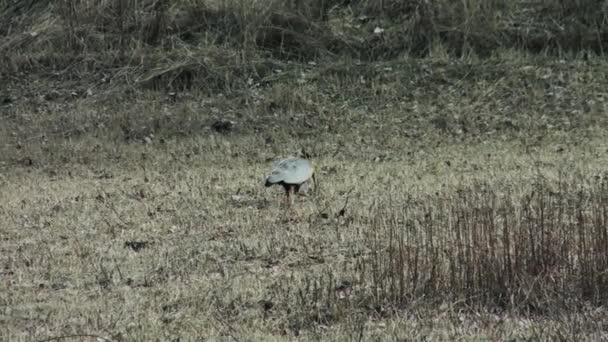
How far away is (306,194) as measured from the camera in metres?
8.35

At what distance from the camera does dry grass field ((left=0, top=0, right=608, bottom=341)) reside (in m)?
4.98

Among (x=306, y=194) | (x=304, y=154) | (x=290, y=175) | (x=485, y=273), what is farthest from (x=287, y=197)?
(x=304, y=154)

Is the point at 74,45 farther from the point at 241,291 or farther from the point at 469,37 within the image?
the point at 241,291

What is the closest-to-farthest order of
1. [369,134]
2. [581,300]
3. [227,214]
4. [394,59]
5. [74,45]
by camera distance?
[581,300] < [227,214] < [369,134] < [394,59] < [74,45]

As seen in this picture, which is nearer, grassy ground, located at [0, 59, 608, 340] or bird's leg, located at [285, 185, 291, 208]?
grassy ground, located at [0, 59, 608, 340]

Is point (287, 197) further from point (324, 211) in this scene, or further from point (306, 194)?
point (306, 194)

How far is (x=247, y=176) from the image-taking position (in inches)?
384

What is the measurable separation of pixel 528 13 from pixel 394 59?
3.00 meters

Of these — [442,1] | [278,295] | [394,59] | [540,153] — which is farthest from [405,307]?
[442,1]

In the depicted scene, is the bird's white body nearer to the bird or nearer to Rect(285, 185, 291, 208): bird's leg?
the bird

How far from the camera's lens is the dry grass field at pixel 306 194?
498 centimetres

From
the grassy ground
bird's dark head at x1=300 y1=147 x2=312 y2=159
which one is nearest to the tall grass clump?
the grassy ground

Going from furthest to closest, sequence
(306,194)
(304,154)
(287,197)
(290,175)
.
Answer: (304,154) → (306,194) → (287,197) → (290,175)

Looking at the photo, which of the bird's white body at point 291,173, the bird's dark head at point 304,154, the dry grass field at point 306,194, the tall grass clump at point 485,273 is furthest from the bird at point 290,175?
the bird's dark head at point 304,154
